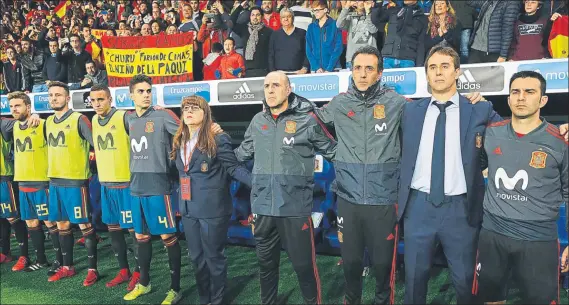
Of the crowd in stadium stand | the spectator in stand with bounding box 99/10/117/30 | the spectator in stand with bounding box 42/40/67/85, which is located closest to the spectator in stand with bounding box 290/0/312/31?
the crowd in stadium stand

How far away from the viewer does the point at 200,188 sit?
3434 mm

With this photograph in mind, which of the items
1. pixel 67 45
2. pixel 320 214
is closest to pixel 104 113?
pixel 320 214

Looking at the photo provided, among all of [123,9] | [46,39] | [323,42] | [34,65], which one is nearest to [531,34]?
[323,42]

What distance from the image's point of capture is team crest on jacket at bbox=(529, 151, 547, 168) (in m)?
2.42

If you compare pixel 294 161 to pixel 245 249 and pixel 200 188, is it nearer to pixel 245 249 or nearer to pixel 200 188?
pixel 200 188

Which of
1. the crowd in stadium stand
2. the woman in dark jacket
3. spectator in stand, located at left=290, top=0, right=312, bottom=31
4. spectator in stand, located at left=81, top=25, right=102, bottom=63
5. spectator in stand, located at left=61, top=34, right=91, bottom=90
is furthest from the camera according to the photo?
spectator in stand, located at left=81, top=25, right=102, bottom=63

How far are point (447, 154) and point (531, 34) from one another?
8.55ft

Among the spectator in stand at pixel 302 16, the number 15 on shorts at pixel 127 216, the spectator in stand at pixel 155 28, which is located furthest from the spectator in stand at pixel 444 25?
the spectator in stand at pixel 155 28

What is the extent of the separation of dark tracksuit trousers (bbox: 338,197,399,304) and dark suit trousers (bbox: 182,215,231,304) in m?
1.02

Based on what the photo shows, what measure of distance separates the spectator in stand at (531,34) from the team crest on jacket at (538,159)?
2353 mm

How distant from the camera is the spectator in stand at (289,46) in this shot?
550 centimetres

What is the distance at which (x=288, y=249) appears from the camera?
310cm

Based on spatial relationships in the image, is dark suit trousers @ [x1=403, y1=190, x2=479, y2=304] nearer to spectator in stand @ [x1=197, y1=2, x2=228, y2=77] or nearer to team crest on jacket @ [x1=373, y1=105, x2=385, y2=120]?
team crest on jacket @ [x1=373, y1=105, x2=385, y2=120]

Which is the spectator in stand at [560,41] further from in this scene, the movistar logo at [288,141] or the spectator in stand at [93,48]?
the spectator in stand at [93,48]
